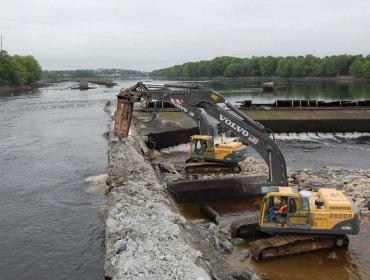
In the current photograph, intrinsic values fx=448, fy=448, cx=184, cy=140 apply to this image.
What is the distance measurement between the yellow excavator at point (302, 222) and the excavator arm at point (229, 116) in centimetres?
273

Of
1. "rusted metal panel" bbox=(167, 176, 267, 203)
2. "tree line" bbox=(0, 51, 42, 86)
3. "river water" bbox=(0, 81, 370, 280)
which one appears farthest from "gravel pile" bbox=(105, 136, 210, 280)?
"tree line" bbox=(0, 51, 42, 86)

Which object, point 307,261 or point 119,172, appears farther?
point 119,172

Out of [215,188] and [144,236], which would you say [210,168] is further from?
[144,236]

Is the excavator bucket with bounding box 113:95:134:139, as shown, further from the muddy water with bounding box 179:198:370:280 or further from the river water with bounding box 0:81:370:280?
the muddy water with bounding box 179:198:370:280

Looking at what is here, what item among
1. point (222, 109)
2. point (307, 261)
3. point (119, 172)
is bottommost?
point (307, 261)

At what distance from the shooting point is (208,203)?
2120cm

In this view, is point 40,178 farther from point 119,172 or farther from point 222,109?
point 222,109

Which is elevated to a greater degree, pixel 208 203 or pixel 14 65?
pixel 14 65

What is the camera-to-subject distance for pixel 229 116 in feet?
61.2

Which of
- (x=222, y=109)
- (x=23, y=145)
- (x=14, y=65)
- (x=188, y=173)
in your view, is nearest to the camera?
(x=222, y=109)

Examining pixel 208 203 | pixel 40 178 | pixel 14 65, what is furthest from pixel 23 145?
pixel 14 65

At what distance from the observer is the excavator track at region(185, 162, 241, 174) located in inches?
981

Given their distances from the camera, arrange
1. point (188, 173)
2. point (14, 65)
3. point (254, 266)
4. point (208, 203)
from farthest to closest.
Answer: point (14, 65) → point (188, 173) → point (208, 203) → point (254, 266)

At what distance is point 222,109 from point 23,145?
76.7 feet
